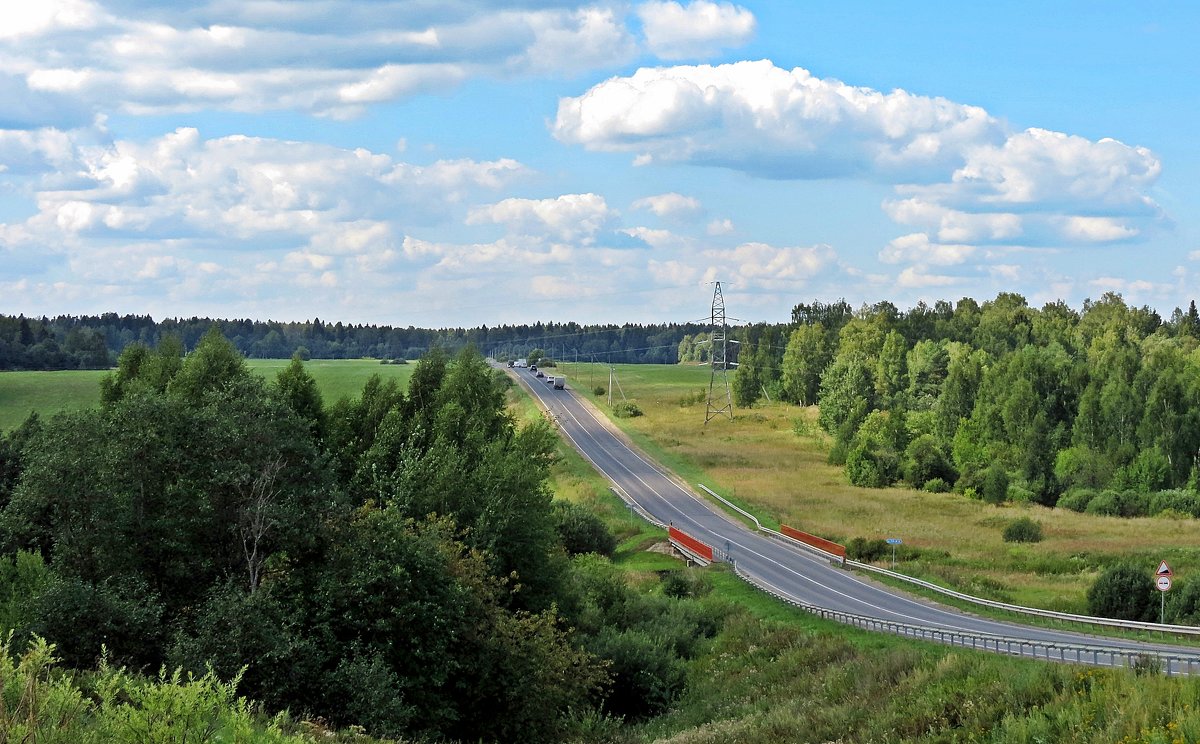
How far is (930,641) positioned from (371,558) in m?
17.4

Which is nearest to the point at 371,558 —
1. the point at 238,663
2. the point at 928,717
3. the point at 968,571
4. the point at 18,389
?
the point at 238,663

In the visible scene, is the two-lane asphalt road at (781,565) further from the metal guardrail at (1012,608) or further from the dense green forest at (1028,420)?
the dense green forest at (1028,420)

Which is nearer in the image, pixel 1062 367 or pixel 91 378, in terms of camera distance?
pixel 1062 367

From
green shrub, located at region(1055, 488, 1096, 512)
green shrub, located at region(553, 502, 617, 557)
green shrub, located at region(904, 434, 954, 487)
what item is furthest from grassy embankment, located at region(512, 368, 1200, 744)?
green shrub, located at region(904, 434, 954, 487)

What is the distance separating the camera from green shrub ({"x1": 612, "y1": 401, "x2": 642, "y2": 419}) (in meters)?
141

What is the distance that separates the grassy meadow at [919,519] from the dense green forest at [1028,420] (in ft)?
15.3

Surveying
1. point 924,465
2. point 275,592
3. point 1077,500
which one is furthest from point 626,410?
point 275,592

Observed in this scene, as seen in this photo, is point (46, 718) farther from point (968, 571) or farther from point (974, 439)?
point (974, 439)

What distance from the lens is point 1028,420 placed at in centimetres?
11000

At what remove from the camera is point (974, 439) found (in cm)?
11544

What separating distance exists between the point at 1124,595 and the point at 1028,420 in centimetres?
6709

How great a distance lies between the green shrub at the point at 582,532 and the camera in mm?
62781

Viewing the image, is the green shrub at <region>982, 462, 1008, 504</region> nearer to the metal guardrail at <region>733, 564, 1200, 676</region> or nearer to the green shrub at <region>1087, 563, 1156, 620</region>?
the green shrub at <region>1087, 563, 1156, 620</region>

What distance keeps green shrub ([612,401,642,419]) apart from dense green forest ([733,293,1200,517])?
23105 mm
